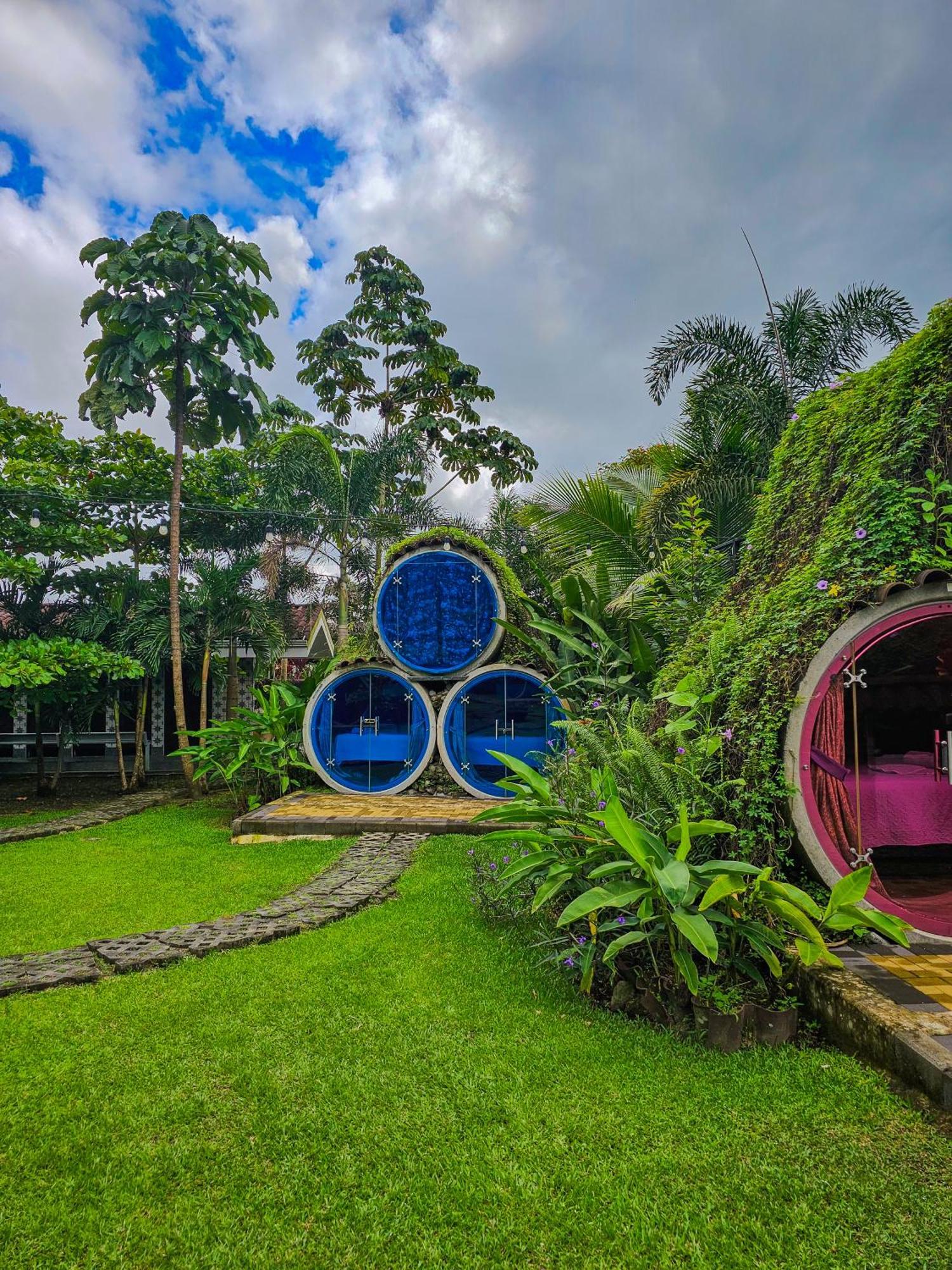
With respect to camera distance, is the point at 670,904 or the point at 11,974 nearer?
the point at 670,904

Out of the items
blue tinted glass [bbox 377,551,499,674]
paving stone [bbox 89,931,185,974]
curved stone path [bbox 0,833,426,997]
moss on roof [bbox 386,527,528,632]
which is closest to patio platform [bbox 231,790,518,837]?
curved stone path [bbox 0,833,426,997]

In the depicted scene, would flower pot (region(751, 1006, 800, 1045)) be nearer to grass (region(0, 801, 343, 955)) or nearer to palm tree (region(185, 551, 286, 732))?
grass (region(0, 801, 343, 955))

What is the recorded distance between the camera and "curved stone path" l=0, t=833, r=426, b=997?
3.90m

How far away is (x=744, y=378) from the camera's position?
9391 millimetres

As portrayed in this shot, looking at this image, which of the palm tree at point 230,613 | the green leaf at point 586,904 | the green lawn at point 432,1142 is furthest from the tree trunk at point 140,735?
the green leaf at point 586,904

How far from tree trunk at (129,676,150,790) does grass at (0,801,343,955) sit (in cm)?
379

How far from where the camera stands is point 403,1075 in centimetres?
285

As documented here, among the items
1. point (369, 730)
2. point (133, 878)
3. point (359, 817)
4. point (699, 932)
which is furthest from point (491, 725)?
point (699, 932)

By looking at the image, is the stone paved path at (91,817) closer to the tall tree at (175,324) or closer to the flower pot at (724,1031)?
the tall tree at (175,324)

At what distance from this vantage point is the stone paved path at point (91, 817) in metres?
8.45

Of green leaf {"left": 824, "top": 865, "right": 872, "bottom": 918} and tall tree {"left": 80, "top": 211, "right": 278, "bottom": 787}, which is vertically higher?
tall tree {"left": 80, "top": 211, "right": 278, "bottom": 787}

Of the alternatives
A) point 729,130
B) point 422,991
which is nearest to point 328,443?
point 729,130

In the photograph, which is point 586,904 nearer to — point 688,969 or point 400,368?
point 688,969

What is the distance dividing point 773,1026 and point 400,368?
707 inches
